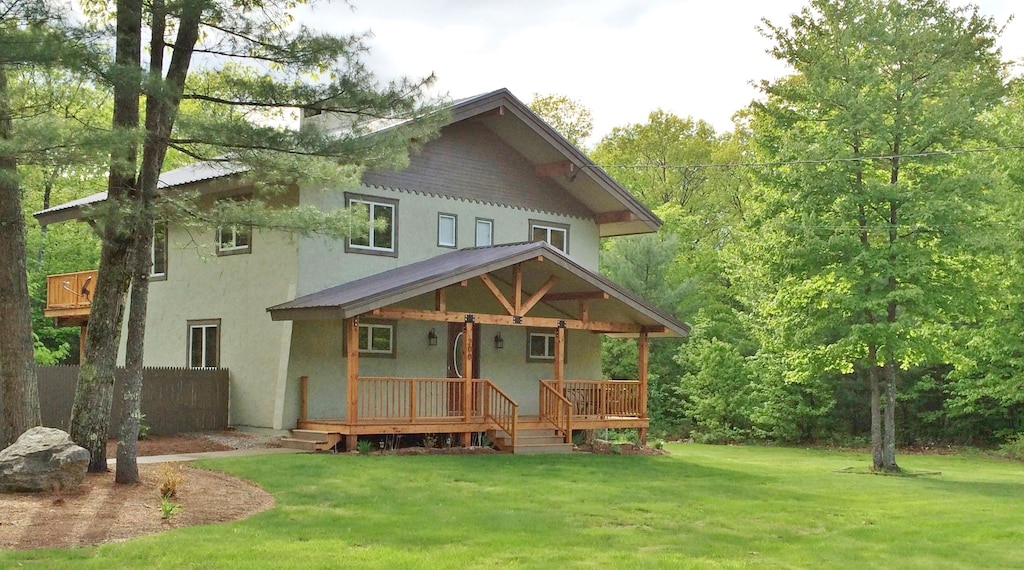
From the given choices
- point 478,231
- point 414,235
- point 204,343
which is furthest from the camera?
point 478,231

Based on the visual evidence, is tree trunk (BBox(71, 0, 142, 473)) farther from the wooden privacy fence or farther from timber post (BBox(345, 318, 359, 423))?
the wooden privacy fence

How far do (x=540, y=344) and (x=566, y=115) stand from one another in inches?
1116

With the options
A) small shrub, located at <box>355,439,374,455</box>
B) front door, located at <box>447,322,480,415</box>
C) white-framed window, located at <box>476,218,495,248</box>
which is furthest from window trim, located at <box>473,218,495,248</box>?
small shrub, located at <box>355,439,374,455</box>

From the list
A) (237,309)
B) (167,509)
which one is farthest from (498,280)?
(167,509)

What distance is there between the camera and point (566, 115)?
51.1m

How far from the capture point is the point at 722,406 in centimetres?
3141

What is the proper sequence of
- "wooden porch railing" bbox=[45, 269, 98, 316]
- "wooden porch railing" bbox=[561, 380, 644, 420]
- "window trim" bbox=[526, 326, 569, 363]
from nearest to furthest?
"wooden porch railing" bbox=[561, 380, 644, 420] < "window trim" bbox=[526, 326, 569, 363] < "wooden porch railing" bbox=[45, 269, 98, 316]

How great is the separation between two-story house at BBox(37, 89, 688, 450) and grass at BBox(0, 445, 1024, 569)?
2.60 metres

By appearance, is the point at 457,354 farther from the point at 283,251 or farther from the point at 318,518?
the point at 318,518

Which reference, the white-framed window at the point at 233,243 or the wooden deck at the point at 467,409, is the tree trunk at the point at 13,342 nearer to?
the wooden deck at the point at 467,409

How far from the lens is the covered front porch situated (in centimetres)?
1883

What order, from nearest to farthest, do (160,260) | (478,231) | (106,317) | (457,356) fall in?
(106,317) < (457,356) < (478,231) < (160,260)

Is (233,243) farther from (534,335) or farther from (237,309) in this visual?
(534,335)

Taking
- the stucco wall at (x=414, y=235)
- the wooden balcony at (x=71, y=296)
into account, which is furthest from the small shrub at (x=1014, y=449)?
the wooden balcony at (x=71, y=296)
